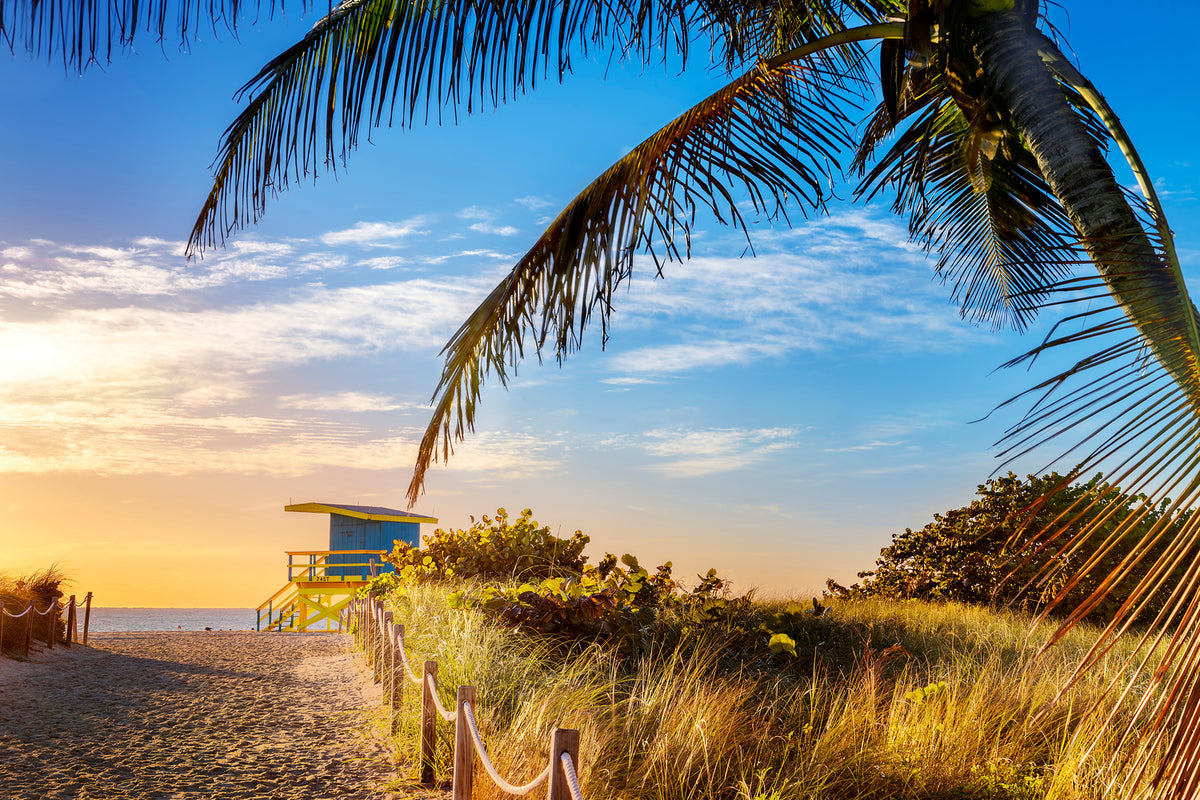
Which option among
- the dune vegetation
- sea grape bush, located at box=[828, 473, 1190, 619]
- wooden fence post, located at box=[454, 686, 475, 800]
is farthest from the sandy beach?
sea grape bush, located at box=[828, 473, 1190, 619]

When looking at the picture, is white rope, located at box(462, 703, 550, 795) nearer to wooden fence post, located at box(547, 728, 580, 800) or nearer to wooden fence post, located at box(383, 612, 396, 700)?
wooden fence post, located at box(547, 728, 580, 800)

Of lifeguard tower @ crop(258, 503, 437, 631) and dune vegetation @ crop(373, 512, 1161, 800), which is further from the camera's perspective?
lifeguard tower @ crop(258, 503, 437, 631)

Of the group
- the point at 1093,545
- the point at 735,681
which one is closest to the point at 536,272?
the point at 735,681

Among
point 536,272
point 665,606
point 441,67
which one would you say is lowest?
point 665,606

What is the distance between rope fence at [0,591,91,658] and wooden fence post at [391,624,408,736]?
753 centimetres

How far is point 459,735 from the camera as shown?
14.4ft

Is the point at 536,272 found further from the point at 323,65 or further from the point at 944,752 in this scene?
the point at 944,752

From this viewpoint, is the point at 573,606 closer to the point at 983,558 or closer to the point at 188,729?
the point at 188,729

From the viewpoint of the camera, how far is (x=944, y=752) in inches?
213

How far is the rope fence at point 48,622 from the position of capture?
464 inches

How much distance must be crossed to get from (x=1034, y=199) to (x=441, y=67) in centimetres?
499

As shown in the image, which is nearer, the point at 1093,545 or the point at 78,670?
the point at 78,670

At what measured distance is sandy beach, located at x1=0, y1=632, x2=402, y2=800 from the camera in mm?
5797

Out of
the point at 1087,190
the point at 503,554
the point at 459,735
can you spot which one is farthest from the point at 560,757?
the point at 503,554
